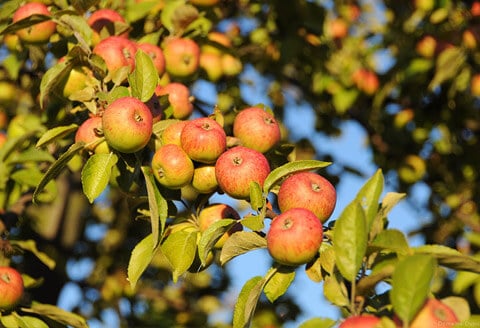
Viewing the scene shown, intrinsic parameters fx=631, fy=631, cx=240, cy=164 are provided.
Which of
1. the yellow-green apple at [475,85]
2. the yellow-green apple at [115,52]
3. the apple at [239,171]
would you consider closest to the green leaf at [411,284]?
the apple at [239,171]

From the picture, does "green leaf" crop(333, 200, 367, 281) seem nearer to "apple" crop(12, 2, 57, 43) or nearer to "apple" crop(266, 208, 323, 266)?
"apple" crop(266, 208, 323, 266)

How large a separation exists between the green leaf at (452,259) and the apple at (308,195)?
29cm

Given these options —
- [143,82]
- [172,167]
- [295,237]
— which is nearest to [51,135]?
[143,82]

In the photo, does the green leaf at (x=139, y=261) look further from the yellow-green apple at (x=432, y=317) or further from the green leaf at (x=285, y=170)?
the yellow-green apple at (x=432, y=317)

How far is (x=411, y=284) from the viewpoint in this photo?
1.24 m

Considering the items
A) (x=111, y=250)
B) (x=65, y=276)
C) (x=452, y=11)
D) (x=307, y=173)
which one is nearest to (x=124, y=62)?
(x=307, y=173)

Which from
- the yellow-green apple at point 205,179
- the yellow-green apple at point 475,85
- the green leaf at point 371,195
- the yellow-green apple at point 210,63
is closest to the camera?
the green leaf at point 371,195

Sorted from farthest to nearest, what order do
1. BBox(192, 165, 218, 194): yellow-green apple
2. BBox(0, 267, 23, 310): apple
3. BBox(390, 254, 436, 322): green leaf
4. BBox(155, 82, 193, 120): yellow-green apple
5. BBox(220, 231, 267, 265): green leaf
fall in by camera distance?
1. BBox(155, 82, 193, 120): yellow-green apple
2. BBox(0, 267, 23, 310): apple
3. BBox(192, 165, 218, 194): yellow-green apple
4. BBox(220, 231, 267, 265): green leaf
5. BBox(390, 254, 436, 322): green leaf

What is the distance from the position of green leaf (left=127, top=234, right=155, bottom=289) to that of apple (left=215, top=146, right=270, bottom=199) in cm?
28

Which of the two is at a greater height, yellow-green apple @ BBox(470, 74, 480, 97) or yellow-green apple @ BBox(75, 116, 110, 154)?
yellow-green apple @ BBox(75, 116, 110, 154)

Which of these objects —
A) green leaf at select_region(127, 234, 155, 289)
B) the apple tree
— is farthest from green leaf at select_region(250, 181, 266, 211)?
green leaf at select_region(127, 234, 155, 289)

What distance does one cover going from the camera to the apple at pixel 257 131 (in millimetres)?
1949

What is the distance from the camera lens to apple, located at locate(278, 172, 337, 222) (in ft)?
5.41

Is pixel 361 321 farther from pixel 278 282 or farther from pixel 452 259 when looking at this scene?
pixel 278 282
